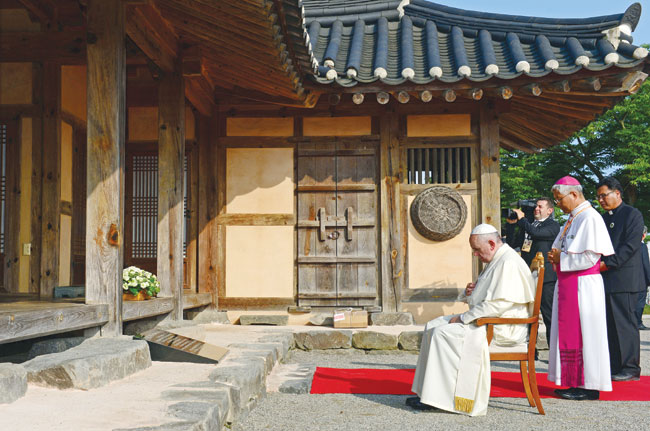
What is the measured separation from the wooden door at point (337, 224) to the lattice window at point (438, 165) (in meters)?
0.53

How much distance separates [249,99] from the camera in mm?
9062

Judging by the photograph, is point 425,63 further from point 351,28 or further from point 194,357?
point 194,357

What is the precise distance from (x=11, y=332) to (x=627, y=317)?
192 inches

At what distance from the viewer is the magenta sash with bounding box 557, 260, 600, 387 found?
5242 mm

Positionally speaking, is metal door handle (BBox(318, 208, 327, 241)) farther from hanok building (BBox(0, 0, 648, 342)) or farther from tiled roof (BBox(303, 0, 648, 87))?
tiled roof (BBox(303, 0, 648, 87))

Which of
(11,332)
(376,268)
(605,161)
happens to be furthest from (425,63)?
(605,161)

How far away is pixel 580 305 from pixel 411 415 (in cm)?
174

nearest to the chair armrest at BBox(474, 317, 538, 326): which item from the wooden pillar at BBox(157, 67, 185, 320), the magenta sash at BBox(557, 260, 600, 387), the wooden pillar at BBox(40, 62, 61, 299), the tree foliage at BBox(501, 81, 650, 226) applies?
the magenta sash at BBox(557, 260, 600, 387)

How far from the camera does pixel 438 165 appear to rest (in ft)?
29.9

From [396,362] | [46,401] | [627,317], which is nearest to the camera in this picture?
[46,401]

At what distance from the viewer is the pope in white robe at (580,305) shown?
17.0ft

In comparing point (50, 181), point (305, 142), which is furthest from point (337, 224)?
point (50, 181)

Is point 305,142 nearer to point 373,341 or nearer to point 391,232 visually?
point 391,232

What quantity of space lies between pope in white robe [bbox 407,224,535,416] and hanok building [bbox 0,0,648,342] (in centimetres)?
303
